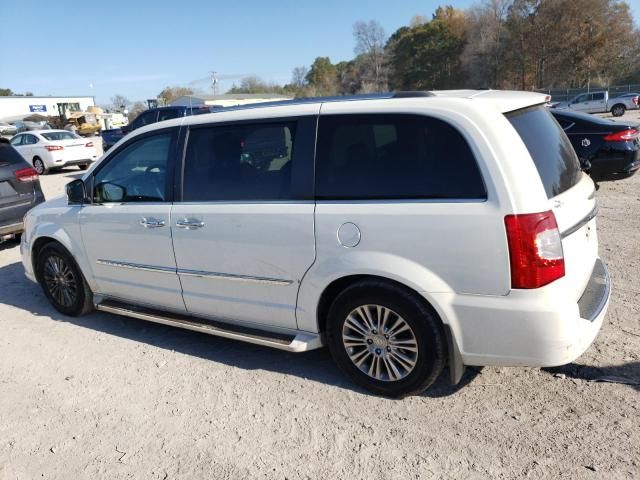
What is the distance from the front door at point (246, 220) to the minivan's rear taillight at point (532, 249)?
1.21 meters

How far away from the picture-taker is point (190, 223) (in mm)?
3736

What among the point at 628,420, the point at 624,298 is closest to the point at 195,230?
the point at 628,420

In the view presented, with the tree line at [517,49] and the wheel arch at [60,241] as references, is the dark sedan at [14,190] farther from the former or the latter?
the tree line at [517,49]

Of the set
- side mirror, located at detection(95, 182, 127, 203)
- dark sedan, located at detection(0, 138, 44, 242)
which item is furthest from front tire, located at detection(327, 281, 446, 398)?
dark sedan, located at detection(0, 138, 44, 242)

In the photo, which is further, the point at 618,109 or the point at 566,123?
the point at 618,109

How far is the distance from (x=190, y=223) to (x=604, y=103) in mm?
36240

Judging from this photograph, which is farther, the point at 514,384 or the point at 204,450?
the point at 514,384

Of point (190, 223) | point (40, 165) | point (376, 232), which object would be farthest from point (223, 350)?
point (40, 165)

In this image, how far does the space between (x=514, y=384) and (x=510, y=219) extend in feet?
4.22

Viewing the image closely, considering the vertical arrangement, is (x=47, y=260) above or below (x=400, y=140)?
below

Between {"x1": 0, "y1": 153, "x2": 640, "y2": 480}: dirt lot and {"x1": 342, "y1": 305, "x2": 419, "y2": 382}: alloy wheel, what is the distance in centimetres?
21

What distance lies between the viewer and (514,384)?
3307 millimetres

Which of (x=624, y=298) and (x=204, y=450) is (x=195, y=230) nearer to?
(x=204, y=450)

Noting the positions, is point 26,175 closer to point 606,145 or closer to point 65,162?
point 606,145
